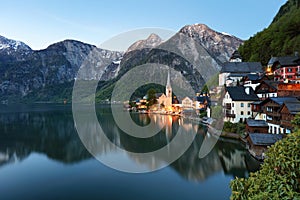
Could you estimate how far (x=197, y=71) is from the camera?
149m

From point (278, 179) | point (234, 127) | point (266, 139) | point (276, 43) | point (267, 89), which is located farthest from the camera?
point (276, 43)

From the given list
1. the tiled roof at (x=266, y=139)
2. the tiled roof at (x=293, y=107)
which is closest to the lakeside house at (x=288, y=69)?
the tiled roof at (x=293, y=107)

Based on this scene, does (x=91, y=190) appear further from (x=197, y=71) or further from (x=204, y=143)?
(x=197, y=71)

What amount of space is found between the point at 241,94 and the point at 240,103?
1.53 m

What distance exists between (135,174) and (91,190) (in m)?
4.24

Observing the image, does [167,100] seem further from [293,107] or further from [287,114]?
[293,107]

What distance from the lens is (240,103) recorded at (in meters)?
30.4

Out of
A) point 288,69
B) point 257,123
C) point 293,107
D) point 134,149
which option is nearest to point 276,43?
point 288,69

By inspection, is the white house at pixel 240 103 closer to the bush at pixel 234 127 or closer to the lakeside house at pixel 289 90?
the bush at pixel 234 127

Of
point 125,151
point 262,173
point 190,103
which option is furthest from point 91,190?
point 190,103

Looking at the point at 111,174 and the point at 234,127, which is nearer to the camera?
the point at 111,174

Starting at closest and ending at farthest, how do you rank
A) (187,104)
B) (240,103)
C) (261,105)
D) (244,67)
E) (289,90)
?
1. (289,90)
2. (261,105)
3. (240,103)
4. (244,67)
5. (187,104)

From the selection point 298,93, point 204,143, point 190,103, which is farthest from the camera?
point 190,103

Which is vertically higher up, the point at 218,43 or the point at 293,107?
the point at 218,43
